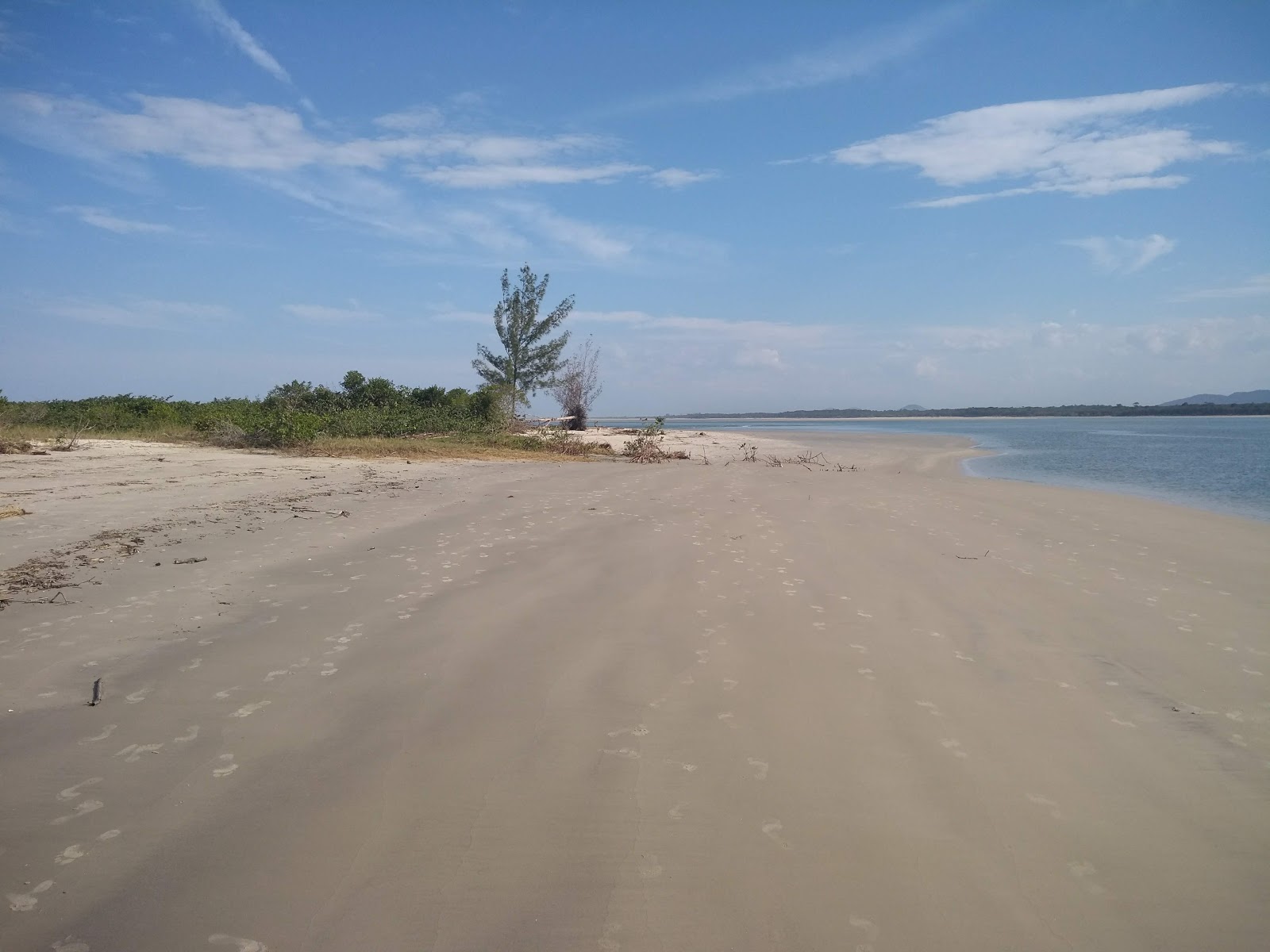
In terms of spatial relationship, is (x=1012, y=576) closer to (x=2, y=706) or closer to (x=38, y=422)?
(x=2, y=706)

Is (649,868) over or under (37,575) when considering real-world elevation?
under

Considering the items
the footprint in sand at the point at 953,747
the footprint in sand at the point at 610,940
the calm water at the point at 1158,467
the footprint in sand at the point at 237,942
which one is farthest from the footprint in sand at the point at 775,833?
the calm water at the point at 1158,467

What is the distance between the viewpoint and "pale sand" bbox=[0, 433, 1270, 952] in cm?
228

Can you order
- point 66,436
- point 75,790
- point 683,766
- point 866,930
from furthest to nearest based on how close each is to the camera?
1. point 66,436
2. point 683,766
3. point 75,790
4. point 866,930

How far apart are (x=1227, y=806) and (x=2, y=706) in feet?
17.8

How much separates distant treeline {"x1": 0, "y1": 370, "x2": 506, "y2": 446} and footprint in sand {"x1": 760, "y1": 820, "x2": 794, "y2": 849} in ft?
55.4

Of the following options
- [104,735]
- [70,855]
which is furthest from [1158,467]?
[70,855]

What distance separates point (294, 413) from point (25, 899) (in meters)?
18.5

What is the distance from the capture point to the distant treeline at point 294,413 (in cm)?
1812

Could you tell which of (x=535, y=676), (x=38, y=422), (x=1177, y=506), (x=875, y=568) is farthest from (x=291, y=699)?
(x=38, y=422)

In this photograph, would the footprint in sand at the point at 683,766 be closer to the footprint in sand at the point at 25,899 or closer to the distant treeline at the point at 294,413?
the footprint in sand at the point at 25,899

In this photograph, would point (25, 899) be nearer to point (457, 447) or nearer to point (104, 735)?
point (104, 735)

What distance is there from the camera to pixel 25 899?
2232 mm

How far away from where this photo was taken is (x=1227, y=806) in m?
2.95
